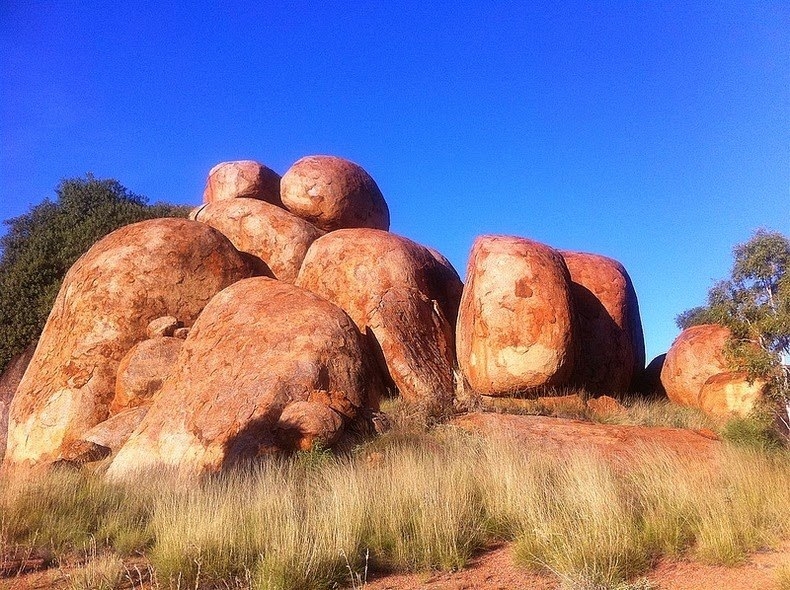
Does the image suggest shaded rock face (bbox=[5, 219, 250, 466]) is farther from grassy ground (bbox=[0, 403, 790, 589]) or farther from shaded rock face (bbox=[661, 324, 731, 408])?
shaded rock face (bbox=[661, 324, 731, 408])

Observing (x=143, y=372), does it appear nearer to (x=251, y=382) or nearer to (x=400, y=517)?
(x=251, y=382)

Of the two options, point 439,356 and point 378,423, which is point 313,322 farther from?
point 439,356

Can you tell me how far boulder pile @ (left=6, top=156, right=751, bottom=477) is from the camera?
10500 mm

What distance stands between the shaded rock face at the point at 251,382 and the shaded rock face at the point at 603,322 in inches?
195

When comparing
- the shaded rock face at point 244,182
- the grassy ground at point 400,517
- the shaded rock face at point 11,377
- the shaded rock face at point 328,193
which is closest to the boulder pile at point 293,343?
the grassy ground at point 400,517

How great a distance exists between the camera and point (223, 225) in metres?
17.0

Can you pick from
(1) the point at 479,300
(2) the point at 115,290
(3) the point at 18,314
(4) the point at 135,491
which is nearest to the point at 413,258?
(1) the point at 479,300

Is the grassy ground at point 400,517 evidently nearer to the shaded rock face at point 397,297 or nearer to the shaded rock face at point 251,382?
the shaded rock face at point 251,382

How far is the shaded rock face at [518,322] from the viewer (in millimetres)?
12398

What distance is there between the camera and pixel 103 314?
13703 millimetres

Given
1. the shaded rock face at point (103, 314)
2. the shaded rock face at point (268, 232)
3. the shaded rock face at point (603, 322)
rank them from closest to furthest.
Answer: the shaded rock face at point (103, 314) → the shaded rock face at point (603, 322) → the shaded rock face at point (268, 232)

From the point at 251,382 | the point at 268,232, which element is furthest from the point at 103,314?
the point at 251,382

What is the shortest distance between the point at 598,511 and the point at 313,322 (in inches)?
253

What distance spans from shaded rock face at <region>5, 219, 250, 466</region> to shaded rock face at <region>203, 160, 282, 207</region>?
3897 millimetres
